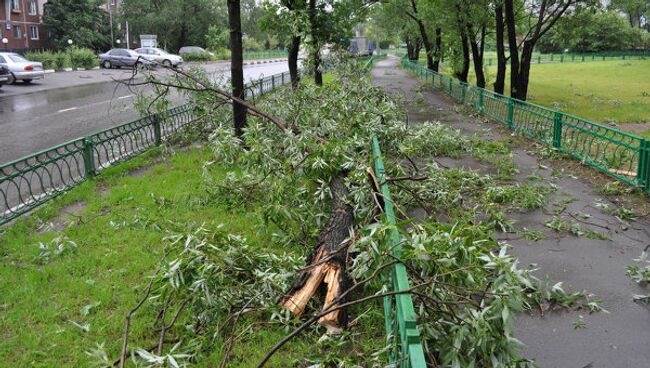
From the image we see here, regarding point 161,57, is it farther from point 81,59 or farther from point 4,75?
point 4,75

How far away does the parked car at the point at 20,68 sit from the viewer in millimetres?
26386

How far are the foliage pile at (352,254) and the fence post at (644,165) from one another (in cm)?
141

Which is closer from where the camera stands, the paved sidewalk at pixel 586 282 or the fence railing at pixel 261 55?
the paved sidewalk at pixel 586 282

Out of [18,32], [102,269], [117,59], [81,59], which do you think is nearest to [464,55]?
[102,269]

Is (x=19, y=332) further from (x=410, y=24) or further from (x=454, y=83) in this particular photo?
(x=410, y=24)

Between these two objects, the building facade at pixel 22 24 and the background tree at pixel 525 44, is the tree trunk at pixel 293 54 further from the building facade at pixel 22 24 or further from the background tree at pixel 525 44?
the building facade at pixel 22 24

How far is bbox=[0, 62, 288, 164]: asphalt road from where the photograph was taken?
12555 mm

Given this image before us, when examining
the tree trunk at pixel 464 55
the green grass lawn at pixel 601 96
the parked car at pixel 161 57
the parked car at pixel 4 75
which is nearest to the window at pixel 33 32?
the parked car at pixel 161 57

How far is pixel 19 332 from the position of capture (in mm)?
4461

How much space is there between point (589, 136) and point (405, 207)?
5074 millimetres

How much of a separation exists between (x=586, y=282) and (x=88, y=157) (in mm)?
7342

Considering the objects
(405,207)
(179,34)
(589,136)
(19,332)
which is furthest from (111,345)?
(179,34)

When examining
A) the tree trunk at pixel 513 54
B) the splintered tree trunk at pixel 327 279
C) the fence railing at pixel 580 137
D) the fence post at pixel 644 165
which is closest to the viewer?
the splintered tree trunk at pixel 327 279

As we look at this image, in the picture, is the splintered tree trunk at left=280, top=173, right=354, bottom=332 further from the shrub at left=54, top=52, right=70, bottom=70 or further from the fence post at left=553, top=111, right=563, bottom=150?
the shrub at left=54, top=52, right=70, bottom=70
